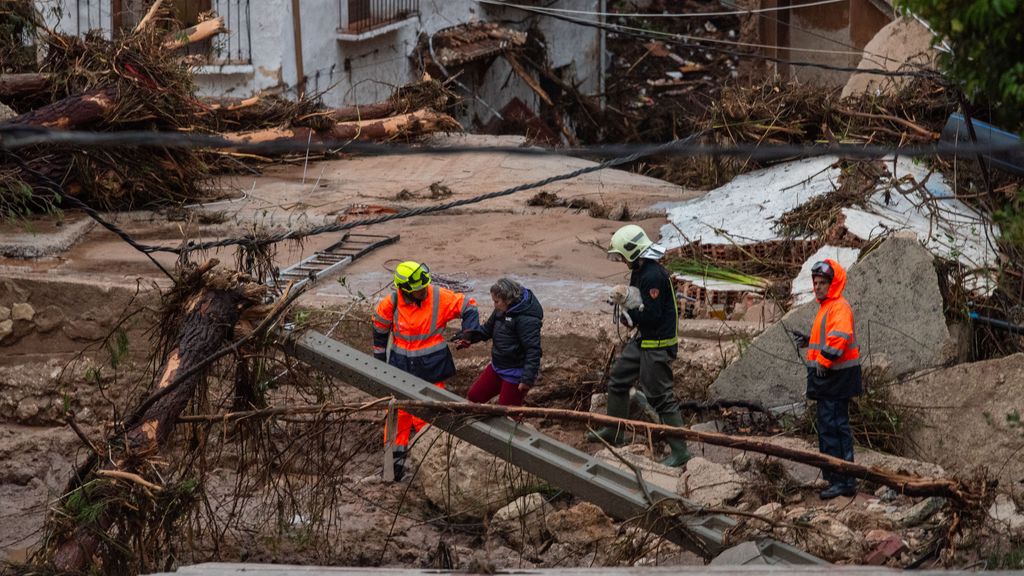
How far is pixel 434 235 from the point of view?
38.0 feet

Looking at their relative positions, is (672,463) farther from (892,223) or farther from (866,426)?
(892,223)

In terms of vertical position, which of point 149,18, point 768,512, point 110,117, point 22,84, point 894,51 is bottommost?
point 768,512

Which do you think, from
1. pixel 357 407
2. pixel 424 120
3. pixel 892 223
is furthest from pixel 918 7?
pixel 424 120

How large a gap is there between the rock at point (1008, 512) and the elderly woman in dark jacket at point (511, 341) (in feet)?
9.17

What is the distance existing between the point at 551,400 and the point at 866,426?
2.18 m

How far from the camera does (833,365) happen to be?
7.02 meters

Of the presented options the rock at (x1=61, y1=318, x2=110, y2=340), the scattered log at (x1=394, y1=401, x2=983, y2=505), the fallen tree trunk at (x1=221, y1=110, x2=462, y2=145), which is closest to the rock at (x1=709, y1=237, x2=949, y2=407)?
the scattered log at (x1=394, y1=401, x2=983, y2=505)

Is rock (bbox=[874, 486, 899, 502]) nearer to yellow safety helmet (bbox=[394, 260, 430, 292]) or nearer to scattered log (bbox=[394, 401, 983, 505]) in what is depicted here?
scattered log (bbox=[394, 401, 983, 505])

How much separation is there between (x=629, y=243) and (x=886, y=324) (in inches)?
84.0

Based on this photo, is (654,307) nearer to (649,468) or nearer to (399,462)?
(649,468)

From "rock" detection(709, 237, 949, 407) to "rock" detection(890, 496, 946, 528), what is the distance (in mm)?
1574

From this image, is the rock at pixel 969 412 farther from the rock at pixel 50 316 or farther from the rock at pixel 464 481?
the rock at pixel 50 316

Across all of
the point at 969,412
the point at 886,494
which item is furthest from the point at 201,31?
the point at 886,494

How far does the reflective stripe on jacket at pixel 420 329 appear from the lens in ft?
25.1
